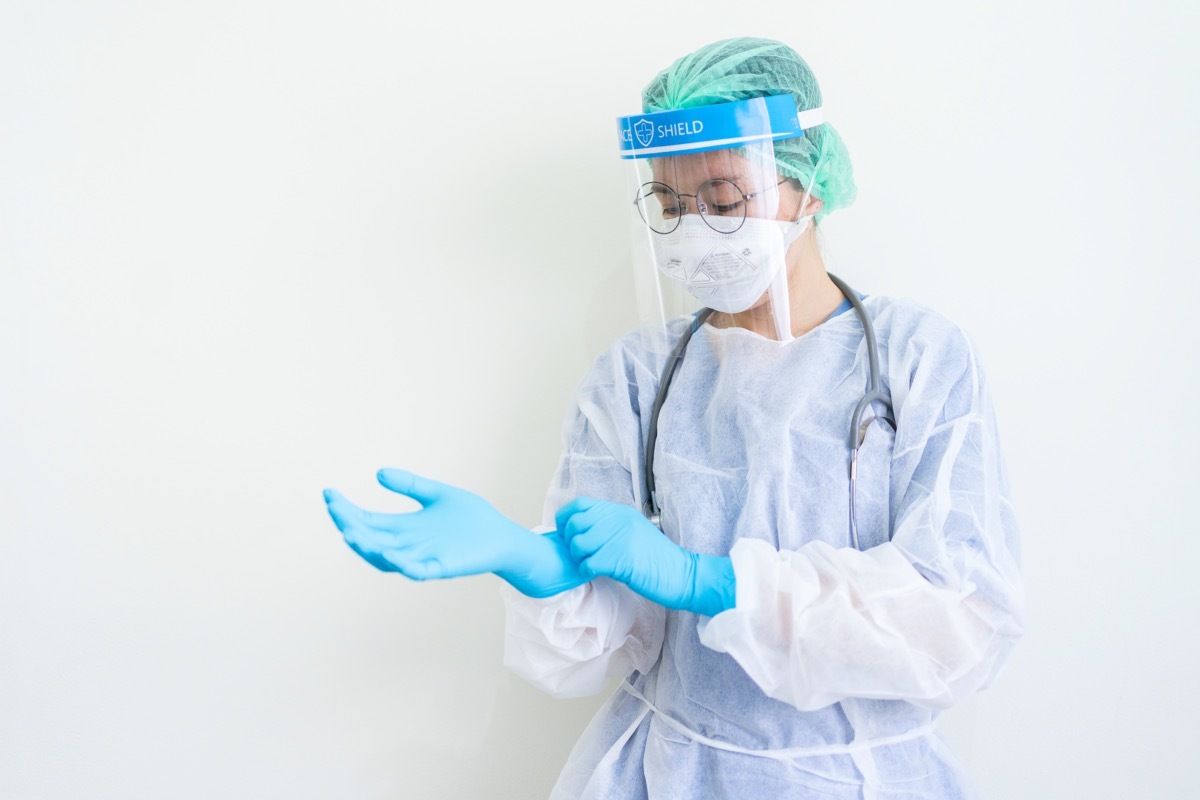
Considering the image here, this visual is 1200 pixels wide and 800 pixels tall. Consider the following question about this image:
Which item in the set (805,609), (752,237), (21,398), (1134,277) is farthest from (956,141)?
(21,398)

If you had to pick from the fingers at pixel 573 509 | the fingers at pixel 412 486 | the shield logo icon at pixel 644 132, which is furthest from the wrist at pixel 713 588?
the shield logo icon at pixel 644 132

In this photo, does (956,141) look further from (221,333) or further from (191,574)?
(191,574)

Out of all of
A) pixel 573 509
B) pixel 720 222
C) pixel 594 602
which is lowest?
pixel 594 602

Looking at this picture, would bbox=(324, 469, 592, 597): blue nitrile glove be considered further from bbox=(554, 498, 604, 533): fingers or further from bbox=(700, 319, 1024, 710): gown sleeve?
bbox=(700, 319, 1024, 710): gown sleeve

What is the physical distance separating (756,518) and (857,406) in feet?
0.61

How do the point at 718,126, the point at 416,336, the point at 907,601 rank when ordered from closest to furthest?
the point at 907,601 → the point at 718,126 → the point at 416,336

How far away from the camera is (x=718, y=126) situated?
1.25m

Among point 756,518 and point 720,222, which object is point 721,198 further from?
point 756,518

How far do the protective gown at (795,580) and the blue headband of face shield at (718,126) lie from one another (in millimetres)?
272

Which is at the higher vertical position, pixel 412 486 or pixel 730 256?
pixel 730 256

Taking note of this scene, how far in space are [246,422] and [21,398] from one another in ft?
1.20

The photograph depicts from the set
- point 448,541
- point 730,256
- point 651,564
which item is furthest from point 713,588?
point 730,256

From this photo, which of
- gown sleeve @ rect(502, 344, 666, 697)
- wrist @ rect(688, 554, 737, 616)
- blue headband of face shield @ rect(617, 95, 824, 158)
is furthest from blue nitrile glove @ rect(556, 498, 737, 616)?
blue headband of face shield @ rect(617, 95, 824, 158)

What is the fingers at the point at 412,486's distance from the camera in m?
1.14
